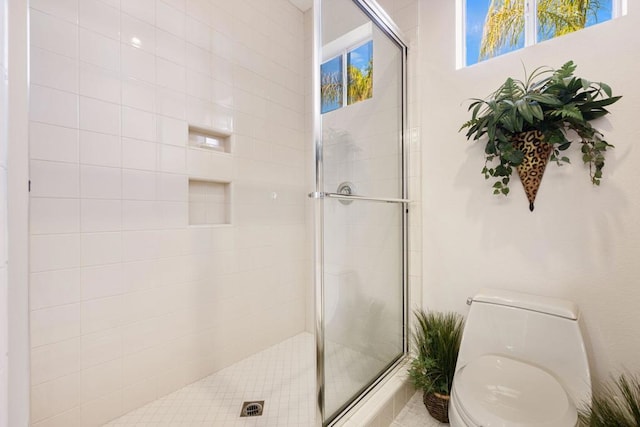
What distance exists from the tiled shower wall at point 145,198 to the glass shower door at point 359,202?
1080mm

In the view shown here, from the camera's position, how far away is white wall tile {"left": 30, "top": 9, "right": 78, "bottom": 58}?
1.33m

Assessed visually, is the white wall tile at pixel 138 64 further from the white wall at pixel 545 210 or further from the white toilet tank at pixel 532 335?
the white toilet tank at pixel 532 335

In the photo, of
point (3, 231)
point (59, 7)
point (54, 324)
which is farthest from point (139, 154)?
point (3, 231)

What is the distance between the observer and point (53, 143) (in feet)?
4.51

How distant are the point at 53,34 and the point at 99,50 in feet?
0.59

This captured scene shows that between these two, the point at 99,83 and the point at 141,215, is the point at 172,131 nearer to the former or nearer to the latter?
the point at 99,83

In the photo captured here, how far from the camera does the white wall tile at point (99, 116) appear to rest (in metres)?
1.46

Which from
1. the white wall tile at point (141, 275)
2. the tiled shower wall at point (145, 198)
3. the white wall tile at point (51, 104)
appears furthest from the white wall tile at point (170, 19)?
the white wall tile at point (141, 275)

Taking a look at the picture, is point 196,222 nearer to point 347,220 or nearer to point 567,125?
point 347,220

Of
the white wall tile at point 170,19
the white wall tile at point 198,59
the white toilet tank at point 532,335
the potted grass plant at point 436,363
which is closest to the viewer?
the white toilet tank at point 532,335

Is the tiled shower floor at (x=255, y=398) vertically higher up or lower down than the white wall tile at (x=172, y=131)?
lower down

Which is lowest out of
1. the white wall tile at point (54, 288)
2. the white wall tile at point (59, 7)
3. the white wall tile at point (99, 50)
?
the white wall tile at point (54, 288)

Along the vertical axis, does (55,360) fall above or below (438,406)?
above

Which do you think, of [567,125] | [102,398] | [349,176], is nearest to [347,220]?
[349,176]
